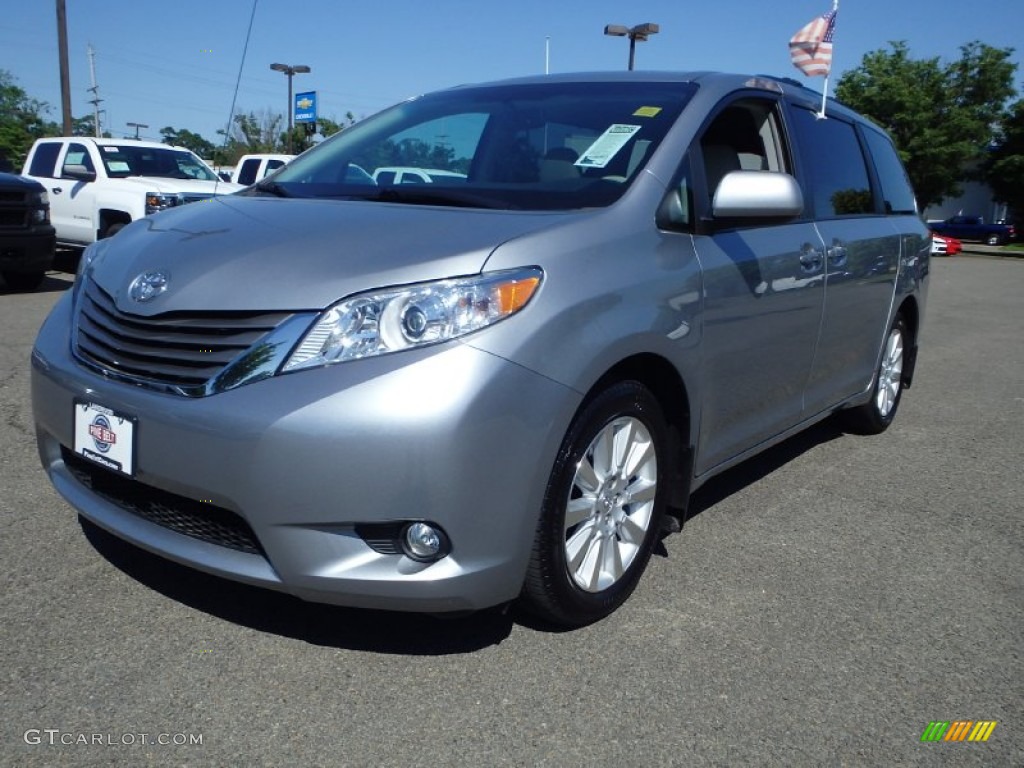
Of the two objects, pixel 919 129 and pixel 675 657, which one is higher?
pixel 919 129

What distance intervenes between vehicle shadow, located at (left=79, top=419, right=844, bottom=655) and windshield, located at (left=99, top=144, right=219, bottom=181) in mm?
9518

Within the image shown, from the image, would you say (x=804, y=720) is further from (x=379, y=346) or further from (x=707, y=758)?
(x=379, y=346)

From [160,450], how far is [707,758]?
1543 mm

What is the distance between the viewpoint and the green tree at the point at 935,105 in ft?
138

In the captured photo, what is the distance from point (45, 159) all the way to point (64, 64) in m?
10.5

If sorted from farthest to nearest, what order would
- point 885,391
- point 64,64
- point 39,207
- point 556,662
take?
point 64,64 → point 39,207 → point 885,391 → point 556,662

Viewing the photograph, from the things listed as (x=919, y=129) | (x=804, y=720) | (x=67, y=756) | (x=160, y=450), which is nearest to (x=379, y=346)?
(x=160, y=450)

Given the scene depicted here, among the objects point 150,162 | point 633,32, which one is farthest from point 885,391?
point 633,32

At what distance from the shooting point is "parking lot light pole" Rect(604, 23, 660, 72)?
22688 mm

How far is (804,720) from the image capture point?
2.31 meters

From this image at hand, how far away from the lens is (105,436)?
7.91ft

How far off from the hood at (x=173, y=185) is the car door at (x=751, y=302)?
26.4ft

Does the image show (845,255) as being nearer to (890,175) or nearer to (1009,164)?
(890,175)

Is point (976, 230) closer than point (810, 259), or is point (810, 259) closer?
point (810, 259)
